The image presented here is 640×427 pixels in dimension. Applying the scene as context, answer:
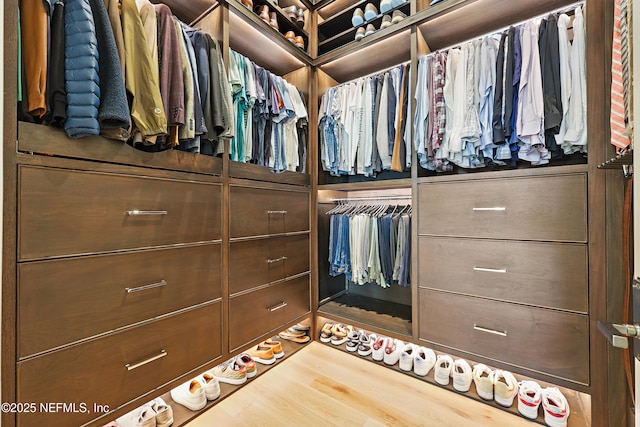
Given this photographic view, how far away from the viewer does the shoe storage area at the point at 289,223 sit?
2.99 feet

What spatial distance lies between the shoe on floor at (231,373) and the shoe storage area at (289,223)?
11 millimetres

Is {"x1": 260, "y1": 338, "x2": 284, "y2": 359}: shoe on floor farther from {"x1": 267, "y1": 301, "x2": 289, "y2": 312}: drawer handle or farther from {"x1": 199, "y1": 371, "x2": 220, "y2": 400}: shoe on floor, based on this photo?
{"x1": 199, "y1": 371, "x2": 220, "y2": 400}: shoe on floor

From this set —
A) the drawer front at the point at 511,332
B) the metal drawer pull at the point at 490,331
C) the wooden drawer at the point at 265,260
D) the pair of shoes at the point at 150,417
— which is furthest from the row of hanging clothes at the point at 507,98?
the pair of shoes at the point at 150,417

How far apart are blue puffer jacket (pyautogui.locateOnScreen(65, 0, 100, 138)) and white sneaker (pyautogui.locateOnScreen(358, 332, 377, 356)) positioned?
1.80m

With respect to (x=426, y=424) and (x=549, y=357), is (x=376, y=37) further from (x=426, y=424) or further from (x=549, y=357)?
(x=426, y=424)

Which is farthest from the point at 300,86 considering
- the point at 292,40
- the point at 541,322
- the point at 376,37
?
the point at 541,322

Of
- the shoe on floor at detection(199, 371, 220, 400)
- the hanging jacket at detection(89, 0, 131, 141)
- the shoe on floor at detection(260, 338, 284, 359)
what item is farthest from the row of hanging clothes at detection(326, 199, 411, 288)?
the hanging jacket at detection(89, 0, 131, 141)

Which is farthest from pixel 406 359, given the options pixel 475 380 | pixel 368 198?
pixel 368 198

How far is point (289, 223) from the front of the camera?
1.81 m

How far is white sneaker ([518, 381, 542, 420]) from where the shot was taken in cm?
124

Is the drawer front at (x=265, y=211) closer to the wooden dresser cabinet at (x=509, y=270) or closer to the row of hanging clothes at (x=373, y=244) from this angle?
the row of hanging clothes at (x=373, y=244)

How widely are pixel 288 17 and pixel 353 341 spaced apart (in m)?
2.29

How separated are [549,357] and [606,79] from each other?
1.20m

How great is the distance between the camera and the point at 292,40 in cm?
186
